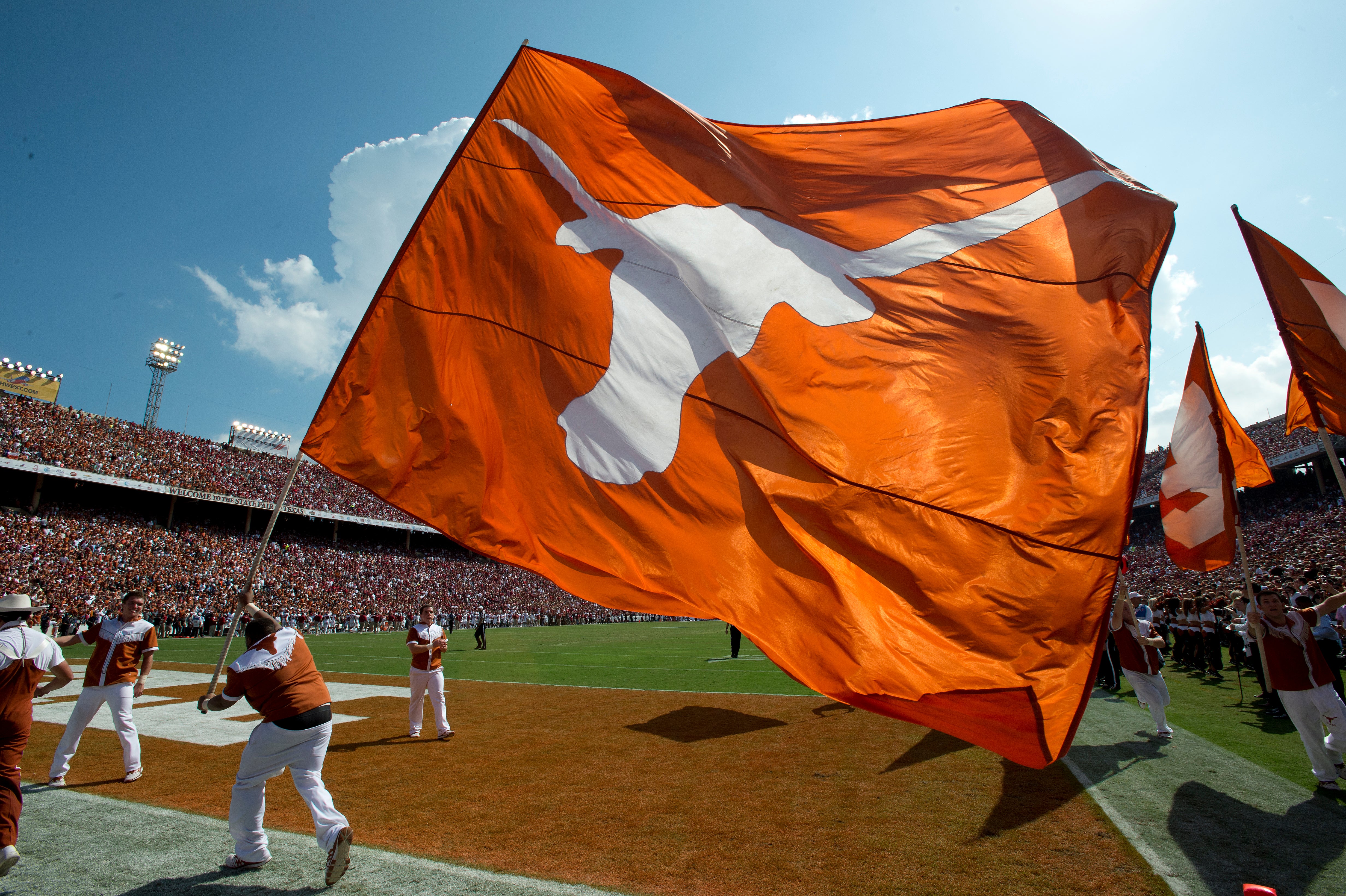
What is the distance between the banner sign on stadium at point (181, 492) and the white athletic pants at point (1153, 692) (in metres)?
31.8

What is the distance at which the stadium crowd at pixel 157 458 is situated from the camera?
3456 centimetres

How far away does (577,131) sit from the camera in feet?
14.5

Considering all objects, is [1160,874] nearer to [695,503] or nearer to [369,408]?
[695,503]

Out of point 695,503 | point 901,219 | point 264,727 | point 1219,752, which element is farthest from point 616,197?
point 1219,752

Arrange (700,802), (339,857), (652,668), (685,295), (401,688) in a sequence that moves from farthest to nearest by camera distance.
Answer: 1. (652,668)
2. (401,688)
3. (700,802)
4. (339,857)
5. (685,295)

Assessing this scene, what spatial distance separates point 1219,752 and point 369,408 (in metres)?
9.83

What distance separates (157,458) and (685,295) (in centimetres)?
4762

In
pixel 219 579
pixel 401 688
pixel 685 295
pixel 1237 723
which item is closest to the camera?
pixel 685 295

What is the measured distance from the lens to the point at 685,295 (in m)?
4.16

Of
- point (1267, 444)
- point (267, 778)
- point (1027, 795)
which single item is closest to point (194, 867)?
point (267, 778)

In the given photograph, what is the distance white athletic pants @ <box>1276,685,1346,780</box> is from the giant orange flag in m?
6.13

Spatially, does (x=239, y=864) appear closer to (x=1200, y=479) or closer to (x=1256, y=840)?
(x=1256, y=840)

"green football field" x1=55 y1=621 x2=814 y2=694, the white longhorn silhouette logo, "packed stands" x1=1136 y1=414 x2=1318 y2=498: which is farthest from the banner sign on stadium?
"packed stands" x1=1136 y1=414 x2=1318 y2=498

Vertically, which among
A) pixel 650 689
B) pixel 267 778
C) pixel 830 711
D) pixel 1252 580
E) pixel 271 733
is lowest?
pixel 650 689
